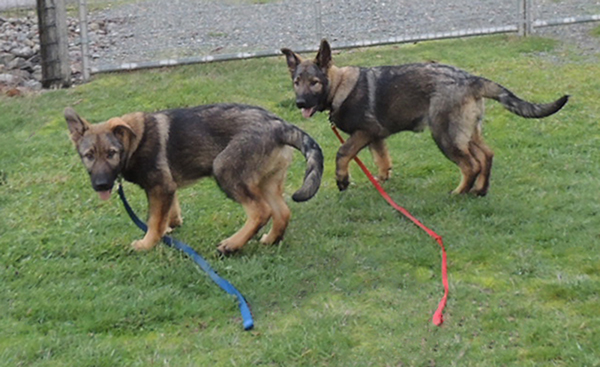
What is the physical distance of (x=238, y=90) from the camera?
1174cm

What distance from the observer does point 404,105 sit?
7.98 meters

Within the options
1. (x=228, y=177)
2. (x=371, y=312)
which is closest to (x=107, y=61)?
(x=228, y=177)

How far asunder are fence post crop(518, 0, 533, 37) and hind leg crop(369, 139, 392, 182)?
6.64 metres

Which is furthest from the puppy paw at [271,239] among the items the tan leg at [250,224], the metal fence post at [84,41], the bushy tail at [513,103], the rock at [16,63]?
the rock at [16,63]

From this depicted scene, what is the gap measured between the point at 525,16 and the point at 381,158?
688cm

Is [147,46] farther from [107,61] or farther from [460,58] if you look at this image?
[460,58]

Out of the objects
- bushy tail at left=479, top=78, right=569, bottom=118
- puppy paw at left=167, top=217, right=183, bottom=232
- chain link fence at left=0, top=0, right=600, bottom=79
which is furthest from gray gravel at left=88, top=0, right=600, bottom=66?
puppy paw at left=167, top=217, right=183, bottom=232

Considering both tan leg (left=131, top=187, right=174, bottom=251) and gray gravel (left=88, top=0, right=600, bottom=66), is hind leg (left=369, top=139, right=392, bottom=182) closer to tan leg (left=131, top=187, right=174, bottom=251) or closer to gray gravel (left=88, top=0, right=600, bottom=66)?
tan leg (left=131, top=187, right=174, bottom=251)

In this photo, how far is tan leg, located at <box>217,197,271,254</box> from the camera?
21.6ft

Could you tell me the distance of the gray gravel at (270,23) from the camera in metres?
13.5

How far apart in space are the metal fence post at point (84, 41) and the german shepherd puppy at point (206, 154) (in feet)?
21.3

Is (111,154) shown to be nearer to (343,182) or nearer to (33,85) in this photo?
(343,182)

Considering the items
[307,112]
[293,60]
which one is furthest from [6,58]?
[307,112]

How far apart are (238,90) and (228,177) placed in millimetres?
5345
